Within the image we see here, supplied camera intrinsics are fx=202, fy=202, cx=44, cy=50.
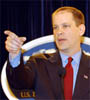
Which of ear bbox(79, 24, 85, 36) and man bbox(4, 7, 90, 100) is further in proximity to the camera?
ear bbox(79, 24, 85, 36)

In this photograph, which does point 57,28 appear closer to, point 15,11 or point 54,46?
point 54,46

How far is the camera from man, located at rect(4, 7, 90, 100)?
1.60 metres

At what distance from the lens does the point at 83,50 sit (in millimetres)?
1938

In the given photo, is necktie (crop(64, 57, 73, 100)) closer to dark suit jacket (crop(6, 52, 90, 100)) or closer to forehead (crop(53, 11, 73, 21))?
dark suit jacket (crop(6, 52, 90, 100))

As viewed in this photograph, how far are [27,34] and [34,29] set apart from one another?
0.09m

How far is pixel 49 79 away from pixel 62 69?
226mm

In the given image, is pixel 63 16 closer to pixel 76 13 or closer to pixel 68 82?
pixel 76 13

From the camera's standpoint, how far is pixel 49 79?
1691 mm

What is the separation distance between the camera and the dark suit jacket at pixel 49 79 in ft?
5.22

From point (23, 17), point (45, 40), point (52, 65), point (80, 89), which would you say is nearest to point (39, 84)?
point (52, 65)

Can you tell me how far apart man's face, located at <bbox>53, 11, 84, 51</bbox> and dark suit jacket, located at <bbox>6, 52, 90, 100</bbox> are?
121 millimetres

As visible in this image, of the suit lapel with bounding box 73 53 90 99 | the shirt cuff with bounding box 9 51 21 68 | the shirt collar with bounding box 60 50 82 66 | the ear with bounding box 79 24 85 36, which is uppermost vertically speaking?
the ear with bounding box 79 24 85 36

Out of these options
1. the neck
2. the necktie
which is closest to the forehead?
the neck

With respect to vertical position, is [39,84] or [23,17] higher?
[23,17]
